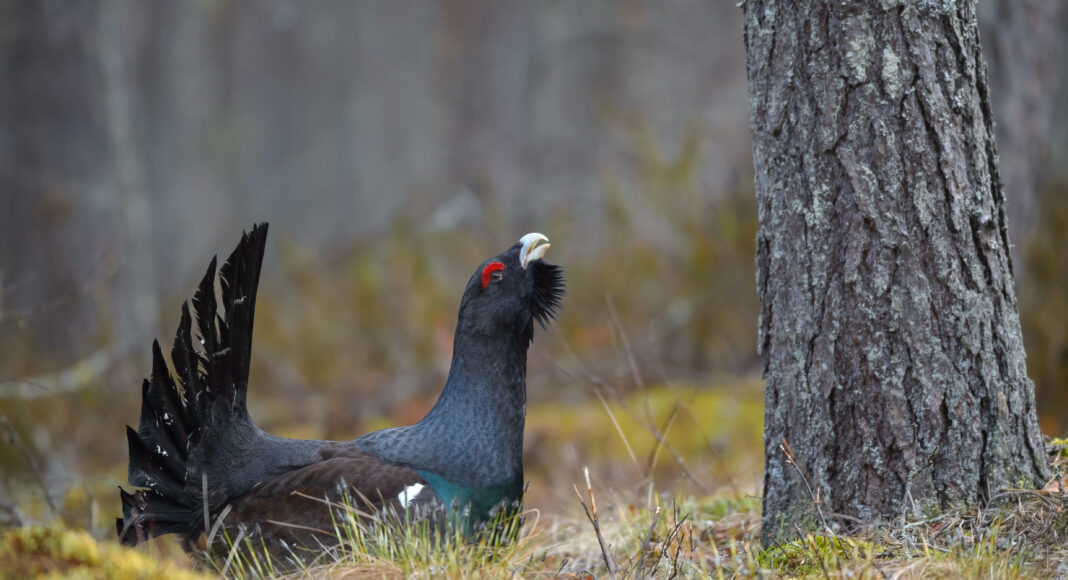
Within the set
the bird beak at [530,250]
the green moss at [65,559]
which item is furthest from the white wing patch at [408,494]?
the green moss at [65,559]

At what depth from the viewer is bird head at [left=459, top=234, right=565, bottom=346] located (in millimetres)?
3076

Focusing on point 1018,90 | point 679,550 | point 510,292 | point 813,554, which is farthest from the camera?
point 1018,90

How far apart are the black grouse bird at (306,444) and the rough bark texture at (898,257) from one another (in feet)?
3.45

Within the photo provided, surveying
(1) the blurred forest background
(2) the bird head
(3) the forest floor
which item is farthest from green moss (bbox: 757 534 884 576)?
(2) the bird head

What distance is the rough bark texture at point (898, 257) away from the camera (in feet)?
7.38

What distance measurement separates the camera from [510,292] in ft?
10.1

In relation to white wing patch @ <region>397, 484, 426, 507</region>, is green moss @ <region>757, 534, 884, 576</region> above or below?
below

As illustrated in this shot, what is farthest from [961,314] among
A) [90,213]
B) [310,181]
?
[310,181]

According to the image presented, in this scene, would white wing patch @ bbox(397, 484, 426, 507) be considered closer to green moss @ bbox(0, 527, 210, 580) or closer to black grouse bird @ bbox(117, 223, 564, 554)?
black grouse bird @ bbox(117, 223, 564, 554)

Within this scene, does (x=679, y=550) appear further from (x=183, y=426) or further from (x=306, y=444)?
(x=183, y=426)

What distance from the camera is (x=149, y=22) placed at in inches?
901

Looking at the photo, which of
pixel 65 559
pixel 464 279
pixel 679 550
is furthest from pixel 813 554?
pixel 464 279

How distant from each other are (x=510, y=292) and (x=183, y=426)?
1236 mm

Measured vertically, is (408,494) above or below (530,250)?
below
